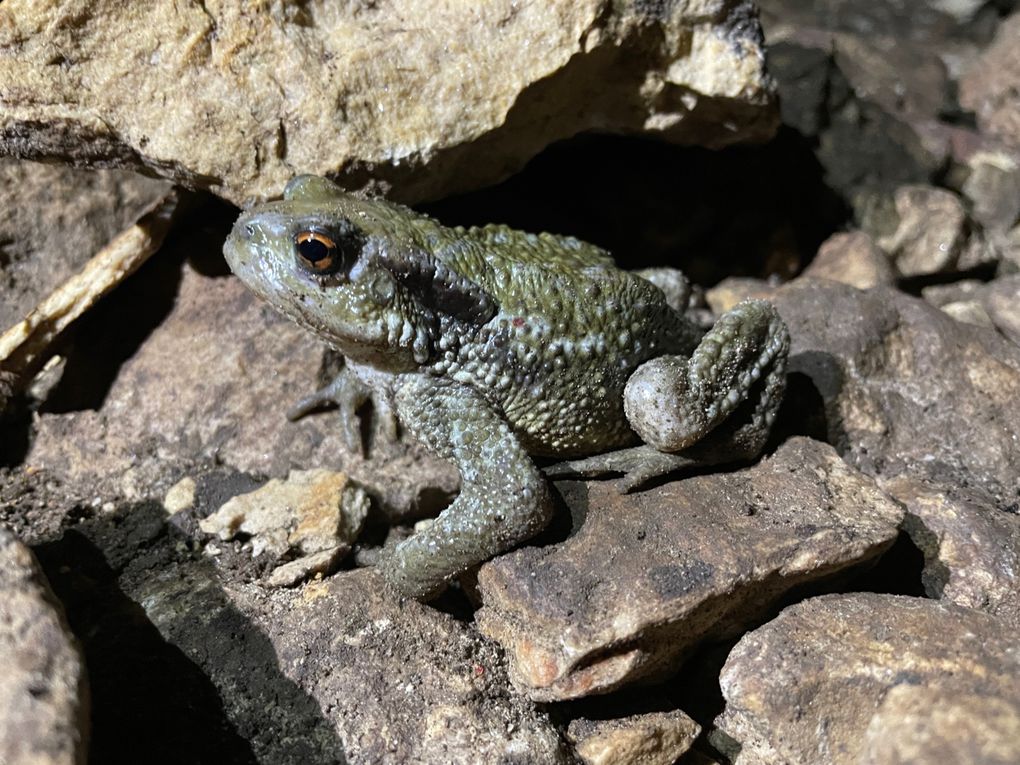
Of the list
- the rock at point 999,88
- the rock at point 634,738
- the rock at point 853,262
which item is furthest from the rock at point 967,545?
the rock at point 999,88

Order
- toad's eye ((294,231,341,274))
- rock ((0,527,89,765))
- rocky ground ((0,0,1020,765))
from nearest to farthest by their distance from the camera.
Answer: rock ((0,527,89,765)) < rocky ground ((0,0,1020,765)) < toad's eye ((294,231,341,274))

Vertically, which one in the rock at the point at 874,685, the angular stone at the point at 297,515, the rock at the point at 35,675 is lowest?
the rock at the point at 874,685

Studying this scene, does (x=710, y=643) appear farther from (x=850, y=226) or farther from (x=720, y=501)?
(x=850, y=226)

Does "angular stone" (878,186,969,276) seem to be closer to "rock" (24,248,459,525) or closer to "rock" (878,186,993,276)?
"rock" (878,186,993,276)

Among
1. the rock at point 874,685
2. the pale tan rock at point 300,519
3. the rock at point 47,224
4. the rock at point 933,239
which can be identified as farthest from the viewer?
the rock at point 933,239


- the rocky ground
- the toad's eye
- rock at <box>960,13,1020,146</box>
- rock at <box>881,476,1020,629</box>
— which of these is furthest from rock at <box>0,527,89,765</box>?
rock at <box>960,13,1020,146</box>

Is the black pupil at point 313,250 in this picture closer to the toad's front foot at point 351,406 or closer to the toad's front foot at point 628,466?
the toad's front foot at point 351,406

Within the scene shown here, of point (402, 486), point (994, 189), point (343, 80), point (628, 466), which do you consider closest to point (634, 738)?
point (628, 466)

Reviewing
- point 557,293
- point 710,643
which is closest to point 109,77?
point 557,293
